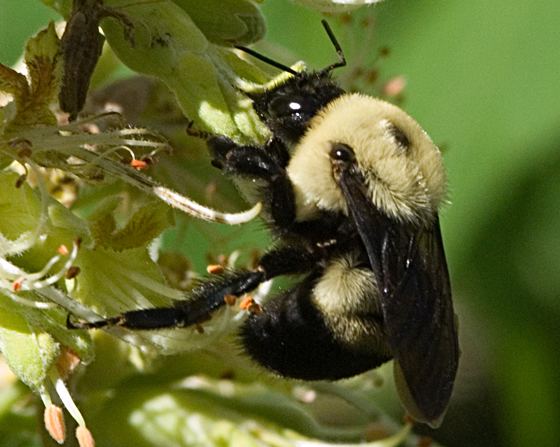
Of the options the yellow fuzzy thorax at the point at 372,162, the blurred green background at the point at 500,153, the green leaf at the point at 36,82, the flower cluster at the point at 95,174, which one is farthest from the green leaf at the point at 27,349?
the blurred green background at the point at 500,153

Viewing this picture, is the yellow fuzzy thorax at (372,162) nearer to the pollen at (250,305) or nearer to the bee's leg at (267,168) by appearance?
the bee's leg at (267,168)

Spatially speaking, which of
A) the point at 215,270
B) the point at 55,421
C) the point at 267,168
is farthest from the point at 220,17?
the point at 55,421

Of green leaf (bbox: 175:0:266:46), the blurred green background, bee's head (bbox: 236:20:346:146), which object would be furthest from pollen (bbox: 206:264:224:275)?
the blurred green background

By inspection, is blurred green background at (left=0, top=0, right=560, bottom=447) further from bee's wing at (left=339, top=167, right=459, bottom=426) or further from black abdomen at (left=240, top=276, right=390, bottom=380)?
bee's wing at (left=339, top=167, right=459, bottom=426)

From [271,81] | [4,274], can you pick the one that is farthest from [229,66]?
[4,274]

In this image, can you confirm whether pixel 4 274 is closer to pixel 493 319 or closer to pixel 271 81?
pixel 271 81

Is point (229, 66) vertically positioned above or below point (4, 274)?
above

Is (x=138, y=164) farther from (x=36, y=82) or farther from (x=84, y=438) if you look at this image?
(x=84, y=438)
